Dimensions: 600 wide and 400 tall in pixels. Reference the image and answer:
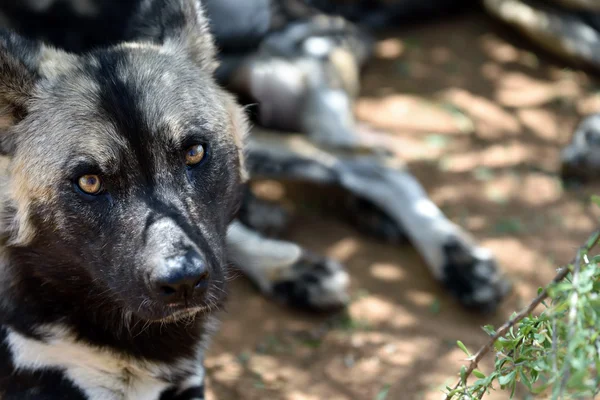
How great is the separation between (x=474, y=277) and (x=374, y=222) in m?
0.76

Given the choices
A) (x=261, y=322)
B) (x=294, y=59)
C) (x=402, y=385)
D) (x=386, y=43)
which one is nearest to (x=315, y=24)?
(x=294, y=59)

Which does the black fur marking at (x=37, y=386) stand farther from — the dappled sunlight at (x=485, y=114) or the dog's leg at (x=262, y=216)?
the dappled sunlight at (x=485, y=114)

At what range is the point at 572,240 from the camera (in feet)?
14.7

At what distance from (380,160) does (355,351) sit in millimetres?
1336

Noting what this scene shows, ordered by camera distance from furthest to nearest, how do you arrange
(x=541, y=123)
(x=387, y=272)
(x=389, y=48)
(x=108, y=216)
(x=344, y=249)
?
(x=389, y=48), (x=541, y=123), (x=344, y=249), (x=387, y=272), (x=108, y=216)

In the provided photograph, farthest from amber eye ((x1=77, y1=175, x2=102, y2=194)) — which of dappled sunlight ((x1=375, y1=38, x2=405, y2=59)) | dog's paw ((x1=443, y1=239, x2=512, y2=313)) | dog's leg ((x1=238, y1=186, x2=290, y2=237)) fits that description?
dappled sunlight ((x1=375, y1=38, x2=405, y2=59))

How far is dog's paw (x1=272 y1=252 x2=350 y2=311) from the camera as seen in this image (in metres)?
4.01

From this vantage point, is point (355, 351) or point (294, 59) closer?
point (355, 351)

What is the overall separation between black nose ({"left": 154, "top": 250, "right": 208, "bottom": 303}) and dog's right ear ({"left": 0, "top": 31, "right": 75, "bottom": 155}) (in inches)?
32.6

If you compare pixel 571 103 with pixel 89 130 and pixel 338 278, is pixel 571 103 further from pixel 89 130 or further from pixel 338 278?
pixel 89 130

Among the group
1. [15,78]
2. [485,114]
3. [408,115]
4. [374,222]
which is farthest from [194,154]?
[485,114]

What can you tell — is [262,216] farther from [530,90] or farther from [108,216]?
[530,90]

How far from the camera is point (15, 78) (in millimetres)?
2707

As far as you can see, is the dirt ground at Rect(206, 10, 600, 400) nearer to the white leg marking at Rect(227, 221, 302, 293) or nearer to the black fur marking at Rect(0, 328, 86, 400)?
the white leg marking at Rect(227, 221, 302, 293)
